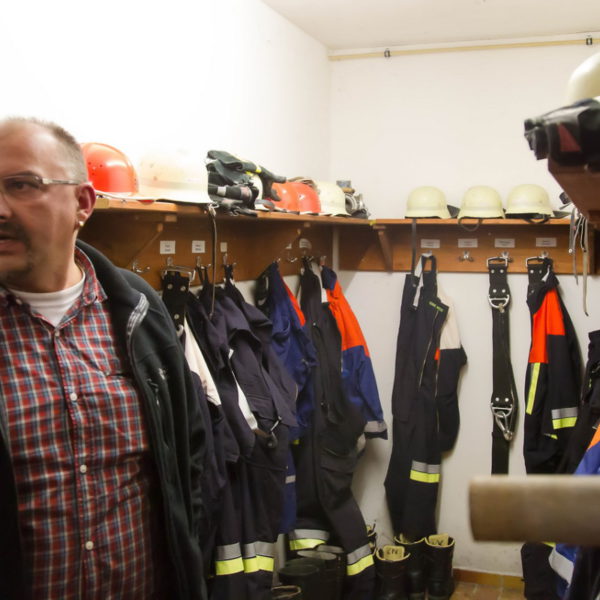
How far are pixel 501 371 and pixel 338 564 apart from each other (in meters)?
1.36

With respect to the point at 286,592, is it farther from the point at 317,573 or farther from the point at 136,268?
the point at 136,268

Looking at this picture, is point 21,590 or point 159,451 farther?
point 159,451

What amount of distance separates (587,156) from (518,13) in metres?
3.02

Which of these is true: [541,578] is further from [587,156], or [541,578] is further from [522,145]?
[587,156]

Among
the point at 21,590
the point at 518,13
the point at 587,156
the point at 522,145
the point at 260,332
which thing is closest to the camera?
the point at 587,156

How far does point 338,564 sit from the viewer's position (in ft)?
11.1

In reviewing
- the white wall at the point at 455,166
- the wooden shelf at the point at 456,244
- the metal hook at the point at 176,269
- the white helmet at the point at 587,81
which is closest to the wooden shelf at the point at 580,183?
the white helmet at the point at 587,81

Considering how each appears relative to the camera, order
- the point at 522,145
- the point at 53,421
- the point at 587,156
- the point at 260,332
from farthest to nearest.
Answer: the point at 522,145 < the point at 260,332 < the point at 53,421 < the point at 587,156

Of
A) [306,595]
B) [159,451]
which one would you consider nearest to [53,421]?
[159,451]

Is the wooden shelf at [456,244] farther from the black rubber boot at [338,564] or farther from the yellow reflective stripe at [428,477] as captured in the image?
the black rubber boot at [338,564]

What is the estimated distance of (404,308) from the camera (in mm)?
4078

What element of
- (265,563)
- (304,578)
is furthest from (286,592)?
(265,563)

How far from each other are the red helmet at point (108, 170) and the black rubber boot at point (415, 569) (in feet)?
8.54

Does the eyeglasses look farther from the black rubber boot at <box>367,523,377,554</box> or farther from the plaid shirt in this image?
the black rubber boot at <box>367,523,377,554</box>
